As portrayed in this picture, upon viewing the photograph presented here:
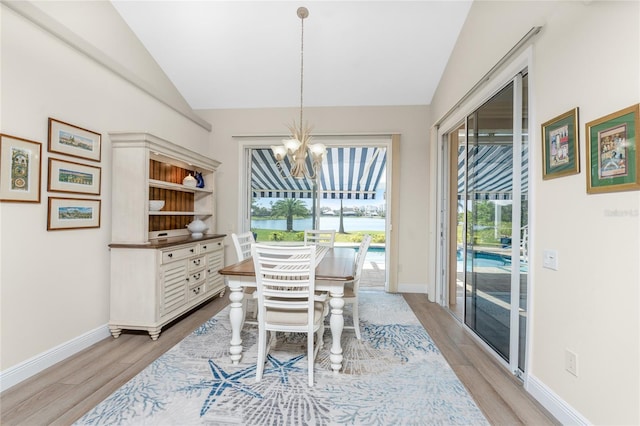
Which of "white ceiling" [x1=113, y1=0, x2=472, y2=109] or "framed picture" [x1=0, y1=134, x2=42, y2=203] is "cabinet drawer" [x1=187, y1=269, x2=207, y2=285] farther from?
"white ceiling" [x1=113, y1=0, x2=472, y2=109]

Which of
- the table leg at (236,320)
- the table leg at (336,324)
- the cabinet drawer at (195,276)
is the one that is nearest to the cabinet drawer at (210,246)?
the cabinet drawer at (195,276)

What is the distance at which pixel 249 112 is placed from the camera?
15.0 ft

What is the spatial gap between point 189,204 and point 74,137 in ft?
6.10

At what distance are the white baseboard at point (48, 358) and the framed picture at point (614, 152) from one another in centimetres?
382

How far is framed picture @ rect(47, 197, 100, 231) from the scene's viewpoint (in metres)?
2.26

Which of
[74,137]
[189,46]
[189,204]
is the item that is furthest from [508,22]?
[189,204]

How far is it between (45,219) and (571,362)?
12.2ft

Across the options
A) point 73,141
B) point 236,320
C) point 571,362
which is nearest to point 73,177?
point 73,141

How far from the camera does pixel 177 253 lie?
310cm

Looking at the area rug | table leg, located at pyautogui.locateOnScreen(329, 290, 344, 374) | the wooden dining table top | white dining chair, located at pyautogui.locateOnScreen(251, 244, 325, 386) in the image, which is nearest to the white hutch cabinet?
the area rug

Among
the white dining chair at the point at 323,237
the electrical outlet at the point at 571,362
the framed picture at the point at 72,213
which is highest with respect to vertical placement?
the framed picture at the point at 72,213

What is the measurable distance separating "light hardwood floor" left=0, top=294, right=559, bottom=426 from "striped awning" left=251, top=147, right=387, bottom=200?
2.69 metres

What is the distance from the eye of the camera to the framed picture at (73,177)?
2260mm

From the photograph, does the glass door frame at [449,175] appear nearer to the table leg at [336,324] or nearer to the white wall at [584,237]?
the white wall at [584,237]
